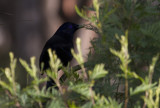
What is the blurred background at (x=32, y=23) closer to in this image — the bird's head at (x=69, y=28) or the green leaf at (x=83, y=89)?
the bird's head at (x=69, y=28)

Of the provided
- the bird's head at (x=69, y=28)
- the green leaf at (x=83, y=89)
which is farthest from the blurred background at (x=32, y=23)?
the green leaf at (x=83, y=89)

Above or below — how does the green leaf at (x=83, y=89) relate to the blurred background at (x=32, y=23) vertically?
above

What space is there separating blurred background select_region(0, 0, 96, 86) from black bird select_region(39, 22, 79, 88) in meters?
1.40

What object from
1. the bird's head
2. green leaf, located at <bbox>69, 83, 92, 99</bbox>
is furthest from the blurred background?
green leaf, located at <bbox>69, 83, 92, 99</bbox>

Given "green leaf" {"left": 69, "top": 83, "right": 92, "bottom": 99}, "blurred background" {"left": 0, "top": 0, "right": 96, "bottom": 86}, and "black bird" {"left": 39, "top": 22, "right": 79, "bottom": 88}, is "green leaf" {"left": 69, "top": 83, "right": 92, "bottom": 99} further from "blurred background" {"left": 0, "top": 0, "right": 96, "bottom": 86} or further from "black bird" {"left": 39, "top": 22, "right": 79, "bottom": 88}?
"blurred background" {"left": 0, "top": 0, "right": 96, "bottom": 86}

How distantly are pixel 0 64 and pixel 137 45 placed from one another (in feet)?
10.8

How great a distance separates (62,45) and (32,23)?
6.43ft

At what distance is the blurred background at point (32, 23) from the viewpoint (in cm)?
418

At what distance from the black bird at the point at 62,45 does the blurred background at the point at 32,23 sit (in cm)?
140

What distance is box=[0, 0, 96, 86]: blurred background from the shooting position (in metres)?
4.18

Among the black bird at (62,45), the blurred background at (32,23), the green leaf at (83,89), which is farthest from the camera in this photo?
the blurred background at (32,23)

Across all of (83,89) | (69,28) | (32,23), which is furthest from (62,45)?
(32,23)

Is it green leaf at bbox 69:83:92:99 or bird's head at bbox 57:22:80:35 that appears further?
bird's head at bbox 57:22:80:35

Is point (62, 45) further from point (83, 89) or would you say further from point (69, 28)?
point (83, 89)
